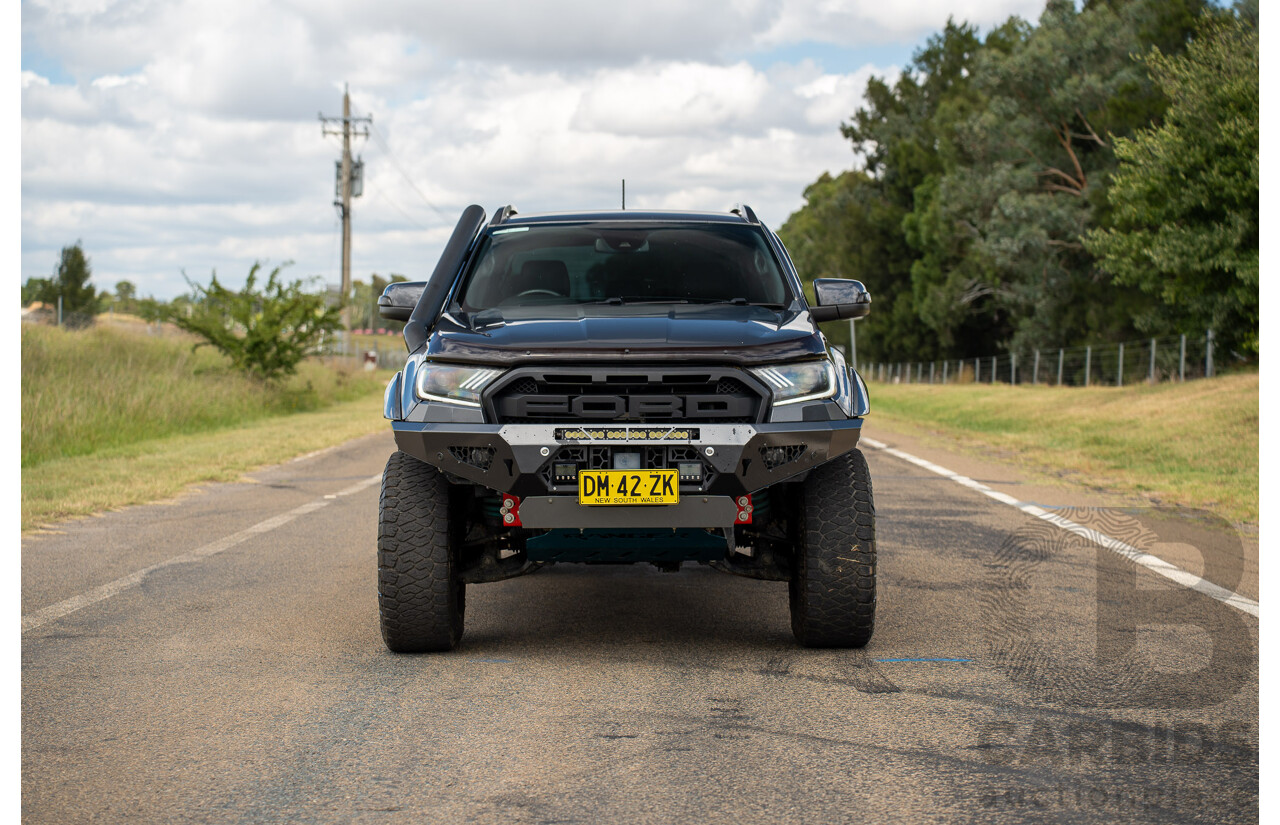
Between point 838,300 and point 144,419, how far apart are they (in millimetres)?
16341

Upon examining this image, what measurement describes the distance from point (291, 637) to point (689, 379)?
2202 millimetres

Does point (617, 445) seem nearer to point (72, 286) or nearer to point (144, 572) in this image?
point (144, 572)

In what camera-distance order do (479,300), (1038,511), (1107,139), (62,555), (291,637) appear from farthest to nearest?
1. (1107,139)
2. (1038,511)
3. (62,555)
4. (479,300)
5. (291,637)

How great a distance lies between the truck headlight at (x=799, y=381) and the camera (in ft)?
17.2

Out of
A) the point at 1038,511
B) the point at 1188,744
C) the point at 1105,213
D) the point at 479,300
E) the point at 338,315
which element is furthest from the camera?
the point at 1105,213

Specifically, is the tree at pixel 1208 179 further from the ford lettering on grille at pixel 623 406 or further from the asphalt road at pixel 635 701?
the ford lettering on grille at pixel 623 406

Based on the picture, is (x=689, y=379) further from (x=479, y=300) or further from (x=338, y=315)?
(x=338, y=315)

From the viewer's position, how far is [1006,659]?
538 cm

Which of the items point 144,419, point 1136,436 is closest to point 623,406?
point 1136,436

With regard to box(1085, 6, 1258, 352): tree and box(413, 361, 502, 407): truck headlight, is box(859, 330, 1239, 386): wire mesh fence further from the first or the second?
box(413, 361, 502, 407): truck headlight

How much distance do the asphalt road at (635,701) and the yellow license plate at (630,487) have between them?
0.70 meters

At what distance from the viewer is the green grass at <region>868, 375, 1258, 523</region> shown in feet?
42.1

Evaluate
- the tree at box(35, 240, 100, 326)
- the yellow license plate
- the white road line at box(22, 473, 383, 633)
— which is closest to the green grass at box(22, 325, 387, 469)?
the white road line at box(22, 473, 383, 633)
